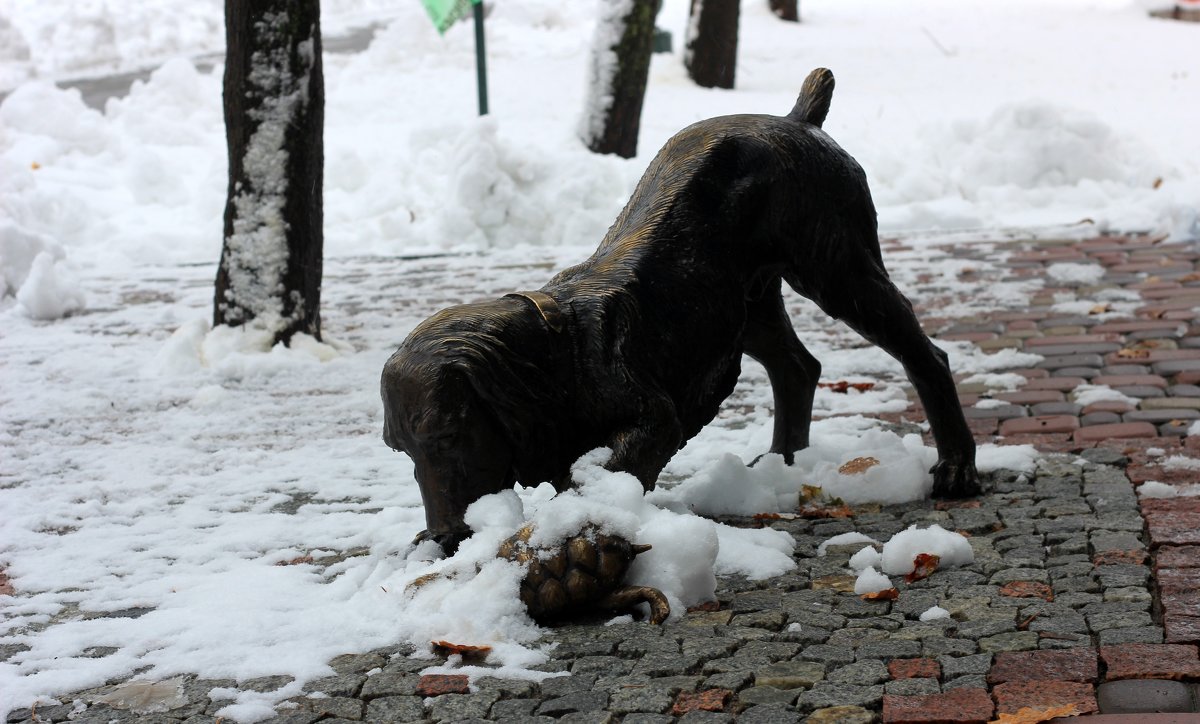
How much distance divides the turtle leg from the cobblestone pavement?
0.05 m

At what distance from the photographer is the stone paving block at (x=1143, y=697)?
9.46 ft

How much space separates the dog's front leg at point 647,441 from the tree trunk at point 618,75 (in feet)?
32.7

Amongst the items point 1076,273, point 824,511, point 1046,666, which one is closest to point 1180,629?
point 1046,666

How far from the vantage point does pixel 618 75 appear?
44.3 feet

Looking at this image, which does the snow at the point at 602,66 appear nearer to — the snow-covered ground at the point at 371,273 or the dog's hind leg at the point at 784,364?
the snow-covered ground at the point at 371,273

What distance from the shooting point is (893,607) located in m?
3.69

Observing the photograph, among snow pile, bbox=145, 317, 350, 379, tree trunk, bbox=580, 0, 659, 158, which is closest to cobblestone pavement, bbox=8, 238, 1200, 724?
snow pile, bbox=145, 317, 350, 379

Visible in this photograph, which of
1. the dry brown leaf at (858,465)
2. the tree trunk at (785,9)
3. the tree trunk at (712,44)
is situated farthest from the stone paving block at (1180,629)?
the tree trunk at (785,9)

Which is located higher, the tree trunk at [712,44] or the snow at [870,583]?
the tree trunk at [712,44]

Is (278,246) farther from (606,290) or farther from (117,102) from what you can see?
(117,102)

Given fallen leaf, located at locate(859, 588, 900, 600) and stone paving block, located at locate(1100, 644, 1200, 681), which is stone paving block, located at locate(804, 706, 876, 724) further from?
fallen leaf, located at locate(859, 588, 900, 600)

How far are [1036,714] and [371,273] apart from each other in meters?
8.38

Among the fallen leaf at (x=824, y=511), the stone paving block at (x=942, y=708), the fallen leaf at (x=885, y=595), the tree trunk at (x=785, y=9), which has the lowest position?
the fallen leaf at (x=824, y=511)

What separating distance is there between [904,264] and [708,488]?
5.44 m
